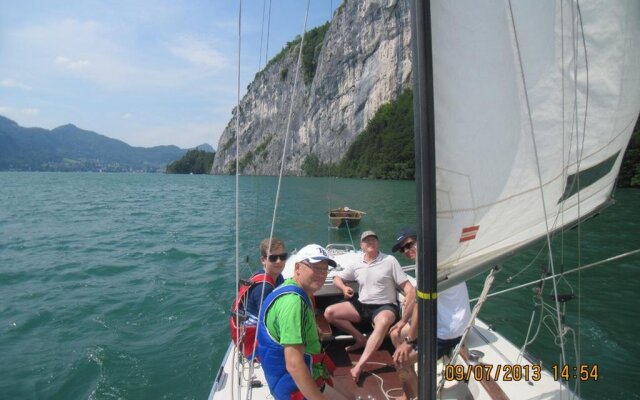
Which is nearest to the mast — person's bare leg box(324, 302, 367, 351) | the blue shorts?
the blue shorts

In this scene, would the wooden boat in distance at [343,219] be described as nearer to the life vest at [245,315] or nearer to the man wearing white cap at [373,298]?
the man wearing white cap at [373,298]

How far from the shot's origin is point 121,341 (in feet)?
22.3

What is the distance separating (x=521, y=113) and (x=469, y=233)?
74 centimetres

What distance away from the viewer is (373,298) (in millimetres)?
4121

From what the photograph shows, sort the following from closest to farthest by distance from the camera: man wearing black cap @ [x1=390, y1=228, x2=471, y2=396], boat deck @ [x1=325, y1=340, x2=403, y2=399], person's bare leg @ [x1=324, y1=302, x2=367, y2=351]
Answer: man wearing black cap @ [x1=390, y1=228, x2=471, y2=396]
boat deck @ [x1=325, y1=340, x2=403, y2=399]
person's bare leg @ [x1=324, y1=302, x2=367, y2=351]

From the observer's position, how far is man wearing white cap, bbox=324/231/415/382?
387cm

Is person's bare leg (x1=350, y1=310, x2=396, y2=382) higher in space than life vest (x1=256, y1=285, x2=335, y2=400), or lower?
lower

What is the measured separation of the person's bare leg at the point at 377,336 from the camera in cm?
370

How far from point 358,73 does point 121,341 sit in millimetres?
A: 83776

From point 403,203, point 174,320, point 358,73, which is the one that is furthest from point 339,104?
point 174,320

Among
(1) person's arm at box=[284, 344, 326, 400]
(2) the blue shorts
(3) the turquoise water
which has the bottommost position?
(3) the turquoise water

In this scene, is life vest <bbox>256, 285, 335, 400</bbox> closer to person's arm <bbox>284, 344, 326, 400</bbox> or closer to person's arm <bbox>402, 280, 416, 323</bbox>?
person's arm <bbox>284, 344, 326, 400</bbox>

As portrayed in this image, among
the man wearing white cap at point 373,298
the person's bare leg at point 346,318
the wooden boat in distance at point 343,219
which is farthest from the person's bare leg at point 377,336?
the wooden boat in distance at point 343,219

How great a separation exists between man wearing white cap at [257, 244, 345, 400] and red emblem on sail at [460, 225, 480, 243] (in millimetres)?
799
